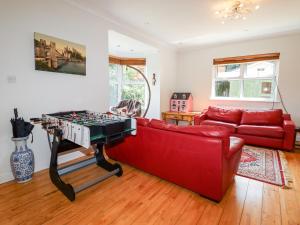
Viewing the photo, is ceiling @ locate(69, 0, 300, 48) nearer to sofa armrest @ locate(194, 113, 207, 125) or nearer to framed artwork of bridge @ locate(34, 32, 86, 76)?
framed artwork of bridge @ locate(34, 32, 86, 76)

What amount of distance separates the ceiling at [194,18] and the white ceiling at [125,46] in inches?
12.9

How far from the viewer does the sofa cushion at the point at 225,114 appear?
432 centimetres

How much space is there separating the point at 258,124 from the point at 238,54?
1.95m

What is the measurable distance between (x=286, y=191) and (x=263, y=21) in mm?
2999

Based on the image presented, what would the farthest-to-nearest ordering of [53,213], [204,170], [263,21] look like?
1. [263,21]
2. [204,170]
3. [53,213]

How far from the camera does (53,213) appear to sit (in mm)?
1708

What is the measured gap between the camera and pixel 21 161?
2154 millimetres

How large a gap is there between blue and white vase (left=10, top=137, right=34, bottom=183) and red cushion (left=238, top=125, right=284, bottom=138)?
393 cm

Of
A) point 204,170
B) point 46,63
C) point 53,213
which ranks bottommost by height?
point 53,213

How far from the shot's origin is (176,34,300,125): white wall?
4.03 meters

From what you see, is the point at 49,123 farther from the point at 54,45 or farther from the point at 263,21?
the point at 263,21

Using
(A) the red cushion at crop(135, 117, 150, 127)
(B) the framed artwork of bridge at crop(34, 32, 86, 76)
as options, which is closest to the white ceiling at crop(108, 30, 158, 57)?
(B) the framed artwork of bridge at crop(34, 32, 86, 76)

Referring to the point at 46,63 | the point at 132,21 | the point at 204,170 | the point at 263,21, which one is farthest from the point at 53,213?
the point at 263,21

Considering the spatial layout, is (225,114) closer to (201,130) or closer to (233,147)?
(233,147)
